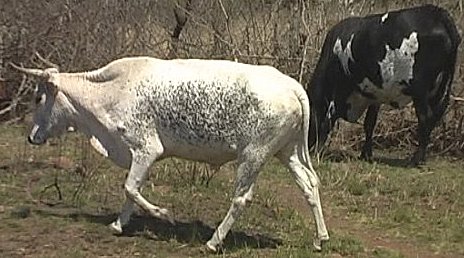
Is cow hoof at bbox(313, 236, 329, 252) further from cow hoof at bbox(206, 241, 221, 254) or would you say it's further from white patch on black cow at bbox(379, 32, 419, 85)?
white patch on black cow at bbox(379, 32, 419, 85)

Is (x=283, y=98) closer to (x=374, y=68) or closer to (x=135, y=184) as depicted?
(x=135, y=184)

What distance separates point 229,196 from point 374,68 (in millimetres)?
3904

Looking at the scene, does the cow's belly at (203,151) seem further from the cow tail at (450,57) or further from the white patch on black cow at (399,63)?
the cow tail at (450,57)

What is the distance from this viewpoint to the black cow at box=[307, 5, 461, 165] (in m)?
12.6

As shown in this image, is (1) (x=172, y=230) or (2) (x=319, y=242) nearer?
(2) (x=319, y=242)

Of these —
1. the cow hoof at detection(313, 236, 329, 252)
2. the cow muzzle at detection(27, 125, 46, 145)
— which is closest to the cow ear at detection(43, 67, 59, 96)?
the cow muzzle at detection(27, 125, 46, 145)

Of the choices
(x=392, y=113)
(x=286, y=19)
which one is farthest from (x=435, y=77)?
(x=286, y=19)

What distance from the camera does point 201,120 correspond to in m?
8.07

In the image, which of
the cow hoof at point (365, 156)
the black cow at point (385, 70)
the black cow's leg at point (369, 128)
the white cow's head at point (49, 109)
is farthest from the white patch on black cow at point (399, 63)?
the white cow's head at point (49, 109)

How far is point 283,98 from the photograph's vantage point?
7.92m

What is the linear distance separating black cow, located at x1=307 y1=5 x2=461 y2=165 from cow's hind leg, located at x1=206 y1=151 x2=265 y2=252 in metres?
5.23

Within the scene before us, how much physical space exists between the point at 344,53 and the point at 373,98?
0.71m

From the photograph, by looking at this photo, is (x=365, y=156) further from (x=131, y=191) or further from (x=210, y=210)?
(x=131, y=191)

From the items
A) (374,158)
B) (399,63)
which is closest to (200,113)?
(399,63)
